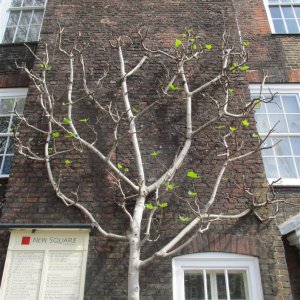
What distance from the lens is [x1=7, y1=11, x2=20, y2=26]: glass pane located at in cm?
906

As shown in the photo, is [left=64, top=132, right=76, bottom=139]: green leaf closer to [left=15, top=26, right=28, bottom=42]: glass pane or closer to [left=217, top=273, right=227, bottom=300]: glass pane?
[left=217, top=273, right=227, bottom=300]: glass pane

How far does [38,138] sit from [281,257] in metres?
4.63

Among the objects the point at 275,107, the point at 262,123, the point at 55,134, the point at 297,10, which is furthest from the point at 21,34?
the point at 297,10

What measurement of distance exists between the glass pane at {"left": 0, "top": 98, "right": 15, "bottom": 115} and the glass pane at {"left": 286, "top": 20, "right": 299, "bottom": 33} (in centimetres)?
689

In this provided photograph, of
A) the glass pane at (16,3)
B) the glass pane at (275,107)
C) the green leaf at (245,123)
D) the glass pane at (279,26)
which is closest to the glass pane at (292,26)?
the glass pane at (279,26)

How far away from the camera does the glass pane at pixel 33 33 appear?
873 cm

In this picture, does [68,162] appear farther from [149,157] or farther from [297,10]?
[297,10]

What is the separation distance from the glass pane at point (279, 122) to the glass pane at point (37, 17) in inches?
251

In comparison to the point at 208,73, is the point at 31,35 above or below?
above

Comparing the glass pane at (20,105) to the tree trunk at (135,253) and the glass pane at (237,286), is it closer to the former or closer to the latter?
the tree trunk at (135,253)

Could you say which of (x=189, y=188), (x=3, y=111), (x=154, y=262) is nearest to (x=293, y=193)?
(x=189, y=188)

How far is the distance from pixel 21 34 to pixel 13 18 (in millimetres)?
722

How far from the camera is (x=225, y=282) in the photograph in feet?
16.8

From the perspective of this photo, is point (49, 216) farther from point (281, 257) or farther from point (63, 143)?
point (281, 257)
